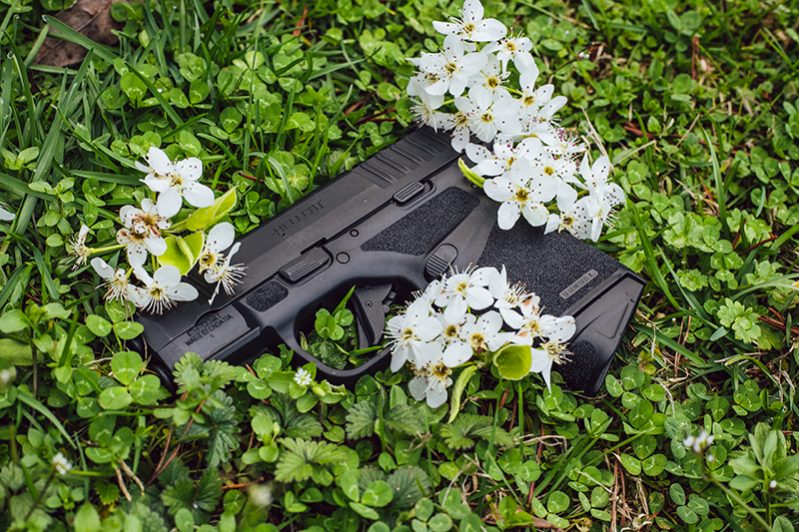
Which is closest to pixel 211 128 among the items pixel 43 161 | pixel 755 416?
pixel 43 161

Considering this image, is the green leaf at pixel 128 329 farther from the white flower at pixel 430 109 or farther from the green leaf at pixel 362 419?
the white flower at pixel 430 109

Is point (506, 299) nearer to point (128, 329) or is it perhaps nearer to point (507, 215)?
point (507, 215)

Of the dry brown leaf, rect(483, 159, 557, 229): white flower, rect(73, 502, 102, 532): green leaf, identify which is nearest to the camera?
rect(73, 502, 102, 532): green leaf

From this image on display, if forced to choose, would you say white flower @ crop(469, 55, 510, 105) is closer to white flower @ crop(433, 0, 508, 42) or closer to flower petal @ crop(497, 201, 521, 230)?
white flower @ crop(433, 0, 508, 42)

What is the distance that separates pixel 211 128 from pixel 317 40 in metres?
0.78

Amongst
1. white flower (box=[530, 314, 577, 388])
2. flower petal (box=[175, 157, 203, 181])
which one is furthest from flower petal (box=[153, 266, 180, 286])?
white flower (box=[530, 314, 577, 388])

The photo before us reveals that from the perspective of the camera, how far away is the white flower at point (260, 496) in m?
2.42

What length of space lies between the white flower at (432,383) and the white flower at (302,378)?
34 cm

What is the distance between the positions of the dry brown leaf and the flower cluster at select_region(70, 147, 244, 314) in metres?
0.96

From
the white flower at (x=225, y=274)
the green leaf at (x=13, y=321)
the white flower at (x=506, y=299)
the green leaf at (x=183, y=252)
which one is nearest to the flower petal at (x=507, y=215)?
the white flower at (x=506, y=299)

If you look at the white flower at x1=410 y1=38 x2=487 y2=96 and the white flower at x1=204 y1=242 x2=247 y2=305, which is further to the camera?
the white flower at x1=410 y1=38 x2=487 y2=96

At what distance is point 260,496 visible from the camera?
2420 mm

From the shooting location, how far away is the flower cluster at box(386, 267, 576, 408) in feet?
8.38

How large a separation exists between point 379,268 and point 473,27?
1015mm
